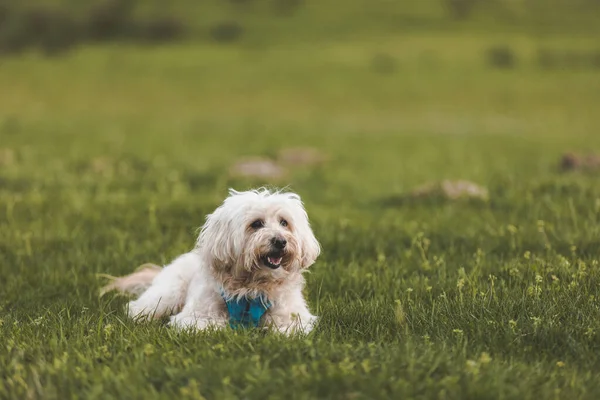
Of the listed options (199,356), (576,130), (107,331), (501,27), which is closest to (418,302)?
(199,356)

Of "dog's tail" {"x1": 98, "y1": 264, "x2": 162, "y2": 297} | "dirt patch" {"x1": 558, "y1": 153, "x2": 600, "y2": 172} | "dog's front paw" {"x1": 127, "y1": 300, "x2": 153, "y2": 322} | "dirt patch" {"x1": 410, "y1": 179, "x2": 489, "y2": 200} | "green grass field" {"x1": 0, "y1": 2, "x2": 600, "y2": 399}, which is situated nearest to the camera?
"green grass field" {"x1": 0, "y1": 2, "x2": 600, "y2": 399}

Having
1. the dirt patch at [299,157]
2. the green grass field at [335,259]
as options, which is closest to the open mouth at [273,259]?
the green grass field at [335,259]

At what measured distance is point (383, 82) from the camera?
126ft

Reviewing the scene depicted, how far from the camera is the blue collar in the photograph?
5.91 m

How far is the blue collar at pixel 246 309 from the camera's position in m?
5.91

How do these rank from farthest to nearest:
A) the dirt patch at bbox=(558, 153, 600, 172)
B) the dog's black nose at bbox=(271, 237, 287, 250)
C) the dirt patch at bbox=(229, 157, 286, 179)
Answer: the dirt patch at bbox=(558, 153, 600, 172) < the dirt patch at bbox=(229, 157, 286, 179) < the dog's black nose at bbox=(271, 237, 287, 250)

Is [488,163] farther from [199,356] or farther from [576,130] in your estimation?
[199,356]

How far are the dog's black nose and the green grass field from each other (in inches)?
26.3

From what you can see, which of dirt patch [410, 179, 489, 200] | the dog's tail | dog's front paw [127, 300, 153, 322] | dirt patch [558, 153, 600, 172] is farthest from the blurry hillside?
dog's front paw [127, 300, 153, 322]

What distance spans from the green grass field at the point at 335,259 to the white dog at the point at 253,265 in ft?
1.01

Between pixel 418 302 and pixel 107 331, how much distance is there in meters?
2.34

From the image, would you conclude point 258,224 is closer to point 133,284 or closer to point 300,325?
point 300,325

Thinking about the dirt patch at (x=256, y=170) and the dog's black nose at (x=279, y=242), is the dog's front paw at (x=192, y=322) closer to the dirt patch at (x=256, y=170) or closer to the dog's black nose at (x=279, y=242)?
the dog's black nose at (x=279, y=242)

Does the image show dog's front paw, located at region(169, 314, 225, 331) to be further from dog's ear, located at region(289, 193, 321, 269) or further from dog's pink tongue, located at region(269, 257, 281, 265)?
dog's ear, located at region(289, 193, 321, 269)
